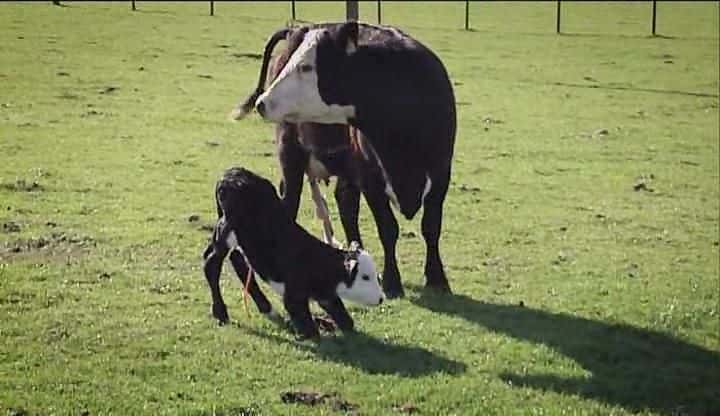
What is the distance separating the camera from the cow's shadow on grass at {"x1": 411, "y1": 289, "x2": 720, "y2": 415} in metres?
7.25

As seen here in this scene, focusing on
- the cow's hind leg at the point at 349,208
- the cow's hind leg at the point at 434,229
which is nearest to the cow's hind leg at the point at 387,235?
the cow's hind leg at the point at 434,229

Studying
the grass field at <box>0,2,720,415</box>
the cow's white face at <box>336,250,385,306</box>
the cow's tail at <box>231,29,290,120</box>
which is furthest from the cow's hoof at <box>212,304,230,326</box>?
the cow's tail at <box>231,29,290,120</box>

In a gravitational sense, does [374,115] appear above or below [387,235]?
above

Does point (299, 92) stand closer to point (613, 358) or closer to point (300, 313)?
point (300, 313)

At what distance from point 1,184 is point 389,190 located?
4090 millimetres

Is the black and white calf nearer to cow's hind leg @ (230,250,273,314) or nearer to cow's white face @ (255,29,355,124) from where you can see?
cow's hind leg @ (230,250,273,314)

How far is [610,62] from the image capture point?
29.0m

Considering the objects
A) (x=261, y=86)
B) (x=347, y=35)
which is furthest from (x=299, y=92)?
(x=261, y=86)

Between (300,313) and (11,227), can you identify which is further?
(11,227)

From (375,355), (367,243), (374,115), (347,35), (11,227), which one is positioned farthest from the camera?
(367,243)

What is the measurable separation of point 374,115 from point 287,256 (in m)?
1.27

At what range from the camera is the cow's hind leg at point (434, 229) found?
8891mm

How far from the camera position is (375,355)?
7.41 m

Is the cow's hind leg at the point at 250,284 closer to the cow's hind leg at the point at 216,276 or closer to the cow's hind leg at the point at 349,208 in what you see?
the cow's hind leg at the point at 216,276
